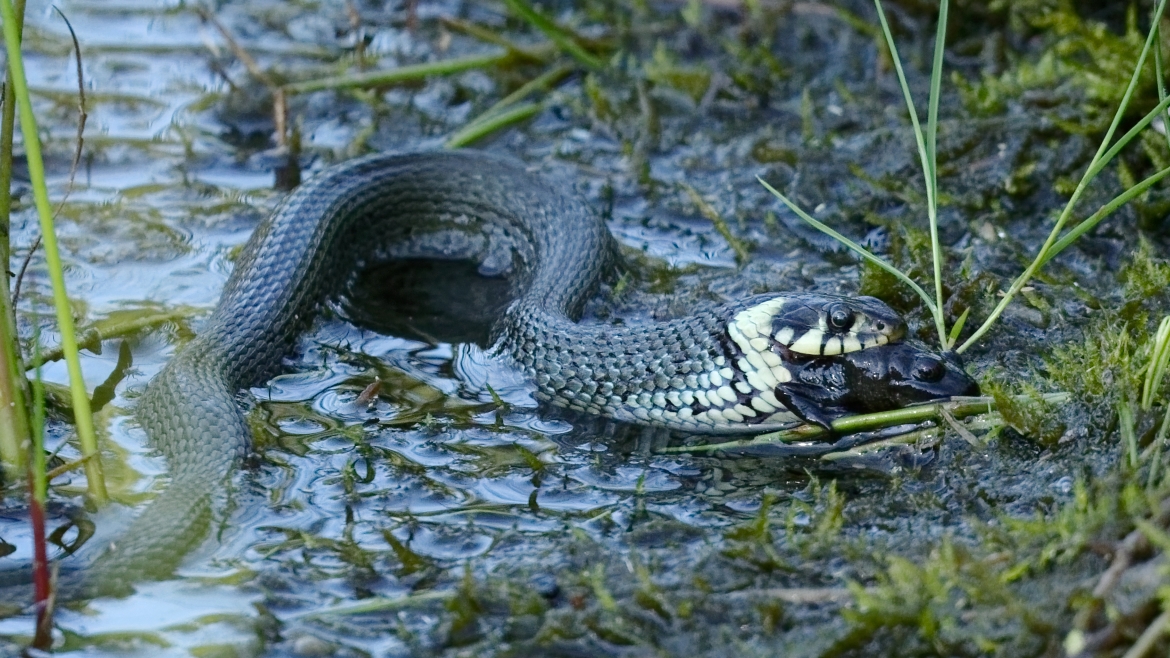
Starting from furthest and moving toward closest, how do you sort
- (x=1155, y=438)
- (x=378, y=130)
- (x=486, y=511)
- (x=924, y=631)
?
(x=378, y=130)
(x=486, y=511)
(x=1155, y=438)
(x=924, y=631)

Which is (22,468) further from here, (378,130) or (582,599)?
(378,130)

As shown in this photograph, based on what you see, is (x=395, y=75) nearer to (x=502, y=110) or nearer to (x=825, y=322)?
(x=502, y=110)

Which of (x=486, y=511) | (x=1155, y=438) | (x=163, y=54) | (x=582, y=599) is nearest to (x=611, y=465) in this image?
(x=486, y=511)

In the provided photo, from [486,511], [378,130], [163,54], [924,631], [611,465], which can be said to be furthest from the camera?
[163,54]

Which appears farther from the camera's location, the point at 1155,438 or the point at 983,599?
the point at 1155,438

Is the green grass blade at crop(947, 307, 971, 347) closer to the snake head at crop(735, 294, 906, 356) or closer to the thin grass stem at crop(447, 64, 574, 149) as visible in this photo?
the snake head at crop(735, 294, 906, 356)

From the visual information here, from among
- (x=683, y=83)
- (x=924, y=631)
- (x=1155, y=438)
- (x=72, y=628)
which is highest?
(x=683, y=83)

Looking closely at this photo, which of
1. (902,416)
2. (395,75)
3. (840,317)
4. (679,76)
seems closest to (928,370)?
(902,416)
